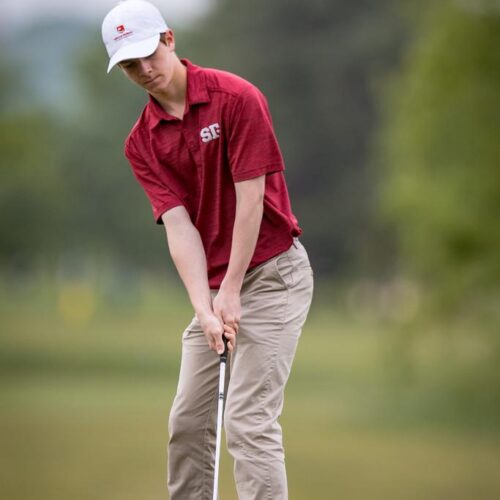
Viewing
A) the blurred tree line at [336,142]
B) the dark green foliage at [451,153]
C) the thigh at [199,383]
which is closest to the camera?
the thigh at [199,383]

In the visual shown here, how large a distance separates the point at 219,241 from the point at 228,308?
360mm

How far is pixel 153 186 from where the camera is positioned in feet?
18.3

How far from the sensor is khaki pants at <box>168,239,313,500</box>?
5.20 m

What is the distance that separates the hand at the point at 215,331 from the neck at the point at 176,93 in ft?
2.54

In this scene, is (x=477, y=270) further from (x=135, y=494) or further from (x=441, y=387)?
(x=441, y=387)

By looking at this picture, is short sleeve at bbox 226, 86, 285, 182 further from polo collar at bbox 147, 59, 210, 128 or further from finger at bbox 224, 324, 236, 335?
finger at bbox 224, 324, 236, 335

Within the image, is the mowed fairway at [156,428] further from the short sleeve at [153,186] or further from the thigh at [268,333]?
the thigh at [268,333]

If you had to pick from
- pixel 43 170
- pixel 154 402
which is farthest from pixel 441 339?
pixel 43 170

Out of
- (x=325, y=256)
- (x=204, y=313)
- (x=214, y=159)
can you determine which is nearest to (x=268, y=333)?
(x=204, y=313)

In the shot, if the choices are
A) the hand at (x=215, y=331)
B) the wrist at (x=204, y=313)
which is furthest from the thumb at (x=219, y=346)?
the wrist at (x=204, y=313)

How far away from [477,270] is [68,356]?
2070 centimetres

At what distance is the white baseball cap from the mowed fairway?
292 inches

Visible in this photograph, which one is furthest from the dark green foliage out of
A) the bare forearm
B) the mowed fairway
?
the bare forearm

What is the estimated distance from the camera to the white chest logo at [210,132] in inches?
209
